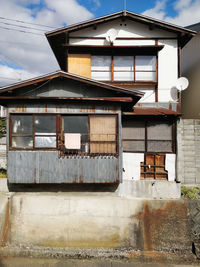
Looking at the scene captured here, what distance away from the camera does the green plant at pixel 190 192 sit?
7588 millimetres

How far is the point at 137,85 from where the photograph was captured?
9055mm

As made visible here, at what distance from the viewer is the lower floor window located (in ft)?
22.6

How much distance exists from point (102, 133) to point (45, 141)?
2711 millimetres

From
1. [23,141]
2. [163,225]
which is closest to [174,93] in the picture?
[163,225]

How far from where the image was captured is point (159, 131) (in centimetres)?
843

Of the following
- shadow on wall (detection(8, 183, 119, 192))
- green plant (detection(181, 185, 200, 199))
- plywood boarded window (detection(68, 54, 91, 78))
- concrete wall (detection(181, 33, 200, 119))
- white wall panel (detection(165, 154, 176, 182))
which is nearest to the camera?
shadow on wall (detection(8, 183, 119, 192))

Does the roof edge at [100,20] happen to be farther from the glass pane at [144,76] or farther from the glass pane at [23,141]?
the glass pane at [23,141]

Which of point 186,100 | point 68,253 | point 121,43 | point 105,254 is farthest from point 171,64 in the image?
point 68,253

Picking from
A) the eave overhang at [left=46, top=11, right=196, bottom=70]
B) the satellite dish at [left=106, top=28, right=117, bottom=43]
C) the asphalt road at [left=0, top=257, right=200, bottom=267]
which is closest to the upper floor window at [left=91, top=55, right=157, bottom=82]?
the satellite dish at [left=106, top=28, right=117, bottom=43]

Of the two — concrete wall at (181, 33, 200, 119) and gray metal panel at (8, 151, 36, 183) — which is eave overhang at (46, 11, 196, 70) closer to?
concrete wall at (181, 33, 200, 119)

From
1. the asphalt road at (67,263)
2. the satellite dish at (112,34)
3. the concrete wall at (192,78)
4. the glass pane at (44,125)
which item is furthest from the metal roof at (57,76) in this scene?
the asphalt road at (67,263)

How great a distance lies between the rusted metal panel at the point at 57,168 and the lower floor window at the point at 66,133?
1.26 ft

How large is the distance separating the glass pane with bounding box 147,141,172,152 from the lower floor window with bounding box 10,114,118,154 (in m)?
2.53

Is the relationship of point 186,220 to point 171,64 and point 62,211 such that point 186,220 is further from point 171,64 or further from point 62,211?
point 171,64
